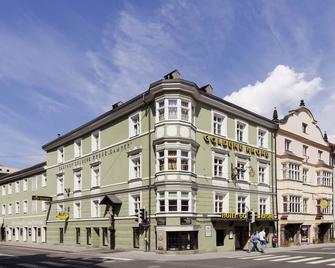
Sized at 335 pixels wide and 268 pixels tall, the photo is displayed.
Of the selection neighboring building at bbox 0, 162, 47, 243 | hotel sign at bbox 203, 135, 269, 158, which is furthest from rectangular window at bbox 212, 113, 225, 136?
neighboring building at bbox 0, 162, 47, 243

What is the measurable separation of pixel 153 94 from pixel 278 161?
628 inches

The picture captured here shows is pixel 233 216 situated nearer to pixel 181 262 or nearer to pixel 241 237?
pixel 241 237

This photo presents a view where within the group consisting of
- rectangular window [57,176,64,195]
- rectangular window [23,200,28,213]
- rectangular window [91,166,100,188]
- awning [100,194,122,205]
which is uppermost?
rectangular window [91,166,100,188]

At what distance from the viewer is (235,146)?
125 feet

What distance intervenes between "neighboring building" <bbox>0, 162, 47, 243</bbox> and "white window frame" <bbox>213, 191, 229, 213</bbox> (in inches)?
871

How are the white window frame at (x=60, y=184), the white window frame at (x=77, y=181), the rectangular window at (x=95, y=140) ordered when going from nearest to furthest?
the rectangular window at (x=95, y=140)
the white window frame at (x=77, y=181)
the white window frame at (x=60, y=184)

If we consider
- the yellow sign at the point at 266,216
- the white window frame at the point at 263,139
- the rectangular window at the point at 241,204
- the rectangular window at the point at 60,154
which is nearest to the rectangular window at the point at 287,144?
the white window frame at the point at 263,139

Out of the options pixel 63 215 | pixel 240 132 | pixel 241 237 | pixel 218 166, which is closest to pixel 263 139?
pixel 240 132

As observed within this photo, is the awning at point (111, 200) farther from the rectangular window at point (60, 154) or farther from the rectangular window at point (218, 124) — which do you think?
the rectangular window at point (60, 154)

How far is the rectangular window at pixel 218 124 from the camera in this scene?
37.1 meters

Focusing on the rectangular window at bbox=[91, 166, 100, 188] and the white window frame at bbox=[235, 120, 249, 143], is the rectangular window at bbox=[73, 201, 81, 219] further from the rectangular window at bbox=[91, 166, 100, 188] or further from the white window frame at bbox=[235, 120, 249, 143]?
the white window frame at bbox=[235, 120, 249, 143]

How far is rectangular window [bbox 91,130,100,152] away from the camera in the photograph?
42.4 m

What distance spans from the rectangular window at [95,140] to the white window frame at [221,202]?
40.9 feet

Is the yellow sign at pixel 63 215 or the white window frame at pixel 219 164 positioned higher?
the white window frame at pixel 219 164
